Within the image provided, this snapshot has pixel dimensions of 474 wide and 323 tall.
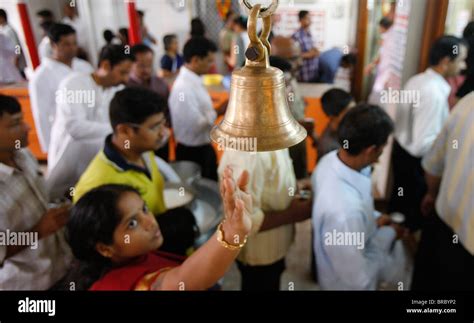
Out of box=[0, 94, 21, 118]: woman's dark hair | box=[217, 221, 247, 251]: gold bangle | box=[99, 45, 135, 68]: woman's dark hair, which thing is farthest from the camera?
box=[99, 45, 135, 68]: woman's dark hair

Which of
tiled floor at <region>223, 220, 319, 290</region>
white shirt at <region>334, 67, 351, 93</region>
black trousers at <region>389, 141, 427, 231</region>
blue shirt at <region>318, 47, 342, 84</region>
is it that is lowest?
tiled floor at <region>223, 220, 319, 290</region>

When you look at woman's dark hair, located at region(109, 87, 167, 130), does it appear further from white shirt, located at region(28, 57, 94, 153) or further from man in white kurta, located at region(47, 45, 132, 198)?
white shirt, located at region(28, 57, 94, 153)

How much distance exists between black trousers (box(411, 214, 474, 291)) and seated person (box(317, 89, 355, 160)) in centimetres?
80

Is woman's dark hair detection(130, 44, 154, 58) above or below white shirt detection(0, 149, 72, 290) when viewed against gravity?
above

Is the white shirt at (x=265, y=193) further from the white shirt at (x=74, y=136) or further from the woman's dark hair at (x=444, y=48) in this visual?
the woman's dark hair at (x=444, y=48)

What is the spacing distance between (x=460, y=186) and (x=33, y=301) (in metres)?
1.99

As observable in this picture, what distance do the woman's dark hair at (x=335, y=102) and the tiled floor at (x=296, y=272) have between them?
4.40ft

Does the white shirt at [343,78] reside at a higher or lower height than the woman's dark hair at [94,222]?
lower

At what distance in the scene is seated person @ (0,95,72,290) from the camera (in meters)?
1.69

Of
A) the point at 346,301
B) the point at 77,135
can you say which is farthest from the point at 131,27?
the point at 346,301

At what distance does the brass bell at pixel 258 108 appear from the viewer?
33.3 inches

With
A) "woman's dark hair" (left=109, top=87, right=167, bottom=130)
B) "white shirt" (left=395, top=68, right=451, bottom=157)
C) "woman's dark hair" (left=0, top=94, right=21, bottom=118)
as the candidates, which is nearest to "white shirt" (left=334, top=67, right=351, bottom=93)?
"white shirt" (left=395, top=68, right=451, bottom=157)

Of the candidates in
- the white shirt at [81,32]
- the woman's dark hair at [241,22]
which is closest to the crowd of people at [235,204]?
the woman's dark hair at [241,22]

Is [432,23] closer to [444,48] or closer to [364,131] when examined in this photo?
[444,48]
